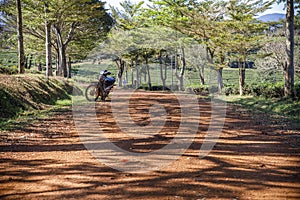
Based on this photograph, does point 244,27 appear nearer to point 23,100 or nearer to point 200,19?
point 200,19

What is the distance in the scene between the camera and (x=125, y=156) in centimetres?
484

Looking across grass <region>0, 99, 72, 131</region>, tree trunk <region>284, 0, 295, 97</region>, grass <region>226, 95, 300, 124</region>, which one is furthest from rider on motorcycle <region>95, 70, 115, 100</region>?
tree trunk <region>284, 0, 295, 97</region>

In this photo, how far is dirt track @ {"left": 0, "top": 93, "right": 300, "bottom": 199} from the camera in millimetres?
3322

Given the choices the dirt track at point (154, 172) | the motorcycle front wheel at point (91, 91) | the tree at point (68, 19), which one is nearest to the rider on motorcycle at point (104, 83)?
the motorcycle front wheel at point (91, 91)

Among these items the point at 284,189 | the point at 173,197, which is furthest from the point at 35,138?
the point at 284,189

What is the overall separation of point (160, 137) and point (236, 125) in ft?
9.73

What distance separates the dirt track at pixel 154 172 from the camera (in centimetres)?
332

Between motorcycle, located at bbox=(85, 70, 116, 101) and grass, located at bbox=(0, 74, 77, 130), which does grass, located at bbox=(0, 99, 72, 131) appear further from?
motorcycle, located at bbox=(85, 70, 116, 101)

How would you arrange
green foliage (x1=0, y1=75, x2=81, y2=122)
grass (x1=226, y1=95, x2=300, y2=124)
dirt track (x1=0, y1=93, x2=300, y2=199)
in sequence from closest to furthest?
1. dirt track (x1=0, y1=93, x2=300, y2=199)
2. green foliage (x1=0, y1=75, x2=81, y2=122)
3. grass (x1=226, y1=95, x2=300, y2=124)

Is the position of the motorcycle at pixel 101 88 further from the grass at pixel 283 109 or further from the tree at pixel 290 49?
the tree at pixel 290 49

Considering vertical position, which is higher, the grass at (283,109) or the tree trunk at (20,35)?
the tree trunk at (20,35)

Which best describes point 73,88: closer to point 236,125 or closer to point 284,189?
point 236,125

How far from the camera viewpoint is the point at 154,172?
4.03 metres

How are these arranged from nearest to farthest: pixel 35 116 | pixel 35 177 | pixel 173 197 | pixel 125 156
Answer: pixel 173 197 < pixel 35 177 < pixel 125 156 < pixel 35 116
